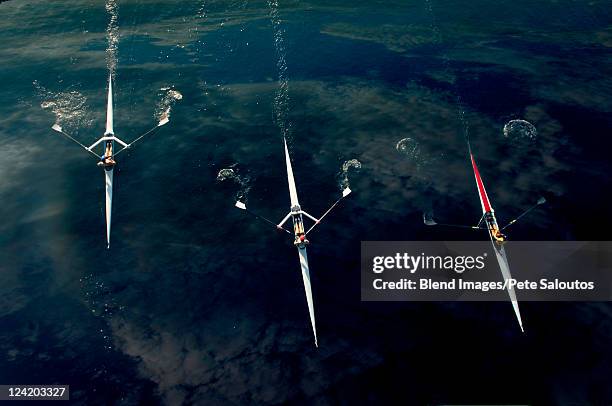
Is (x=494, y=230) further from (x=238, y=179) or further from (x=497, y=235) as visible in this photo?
(x=238, y=179)

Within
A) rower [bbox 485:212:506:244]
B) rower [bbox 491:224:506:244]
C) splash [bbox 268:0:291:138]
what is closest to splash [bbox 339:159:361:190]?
splash [bbox 268:0:291:138]

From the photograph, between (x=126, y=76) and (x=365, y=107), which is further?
(x=126, y=76)

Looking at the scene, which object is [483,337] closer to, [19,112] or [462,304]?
[462,304]

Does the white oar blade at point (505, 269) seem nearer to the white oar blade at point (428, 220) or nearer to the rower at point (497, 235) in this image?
the rower at point (497, 235)

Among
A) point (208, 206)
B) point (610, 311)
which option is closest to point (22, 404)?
point (208, 206)

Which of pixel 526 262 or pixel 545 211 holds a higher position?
pixel 545 211

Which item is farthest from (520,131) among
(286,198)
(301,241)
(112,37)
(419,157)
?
(112,37)

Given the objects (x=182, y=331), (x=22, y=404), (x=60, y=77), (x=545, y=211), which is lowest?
(x=22, y=404)

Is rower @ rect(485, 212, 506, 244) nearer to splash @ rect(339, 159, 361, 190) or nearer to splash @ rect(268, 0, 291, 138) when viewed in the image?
splash @ rect(339, 159, 361, 190)
